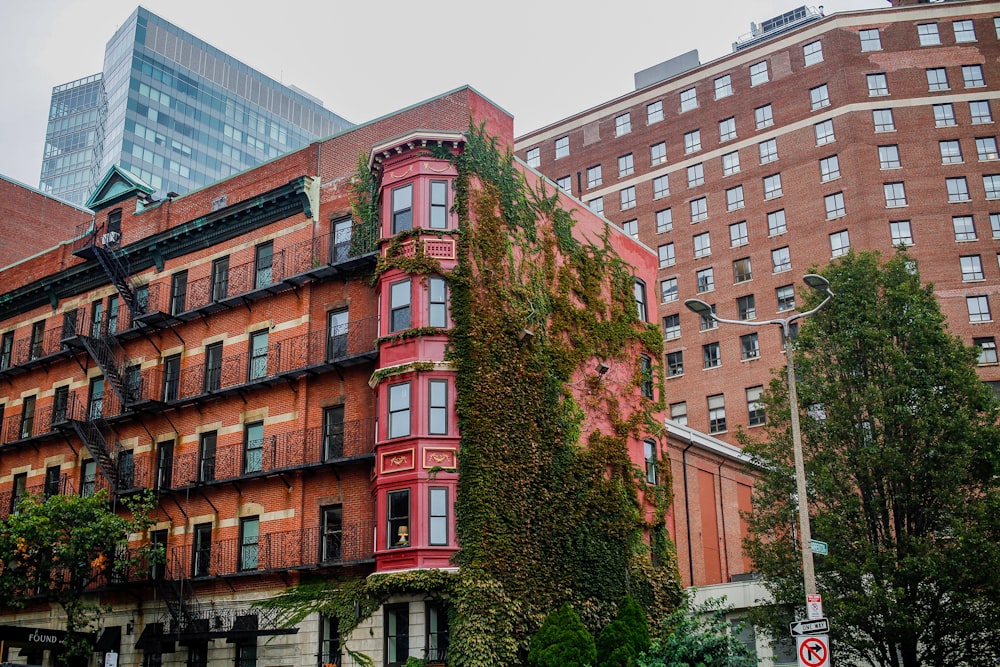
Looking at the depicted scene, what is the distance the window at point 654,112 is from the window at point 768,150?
9.20m

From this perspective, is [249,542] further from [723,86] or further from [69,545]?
[723,86]

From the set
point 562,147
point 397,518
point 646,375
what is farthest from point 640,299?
point 562,147

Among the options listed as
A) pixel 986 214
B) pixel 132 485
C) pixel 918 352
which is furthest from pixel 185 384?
pixel 986 214

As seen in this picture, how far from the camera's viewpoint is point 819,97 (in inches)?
2872

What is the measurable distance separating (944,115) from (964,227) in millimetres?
8161

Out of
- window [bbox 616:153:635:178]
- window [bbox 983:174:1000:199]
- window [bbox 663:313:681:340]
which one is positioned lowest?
window [bbox 663:313:681:340]

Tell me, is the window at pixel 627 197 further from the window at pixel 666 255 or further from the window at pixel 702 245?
the window at pixel 702 245

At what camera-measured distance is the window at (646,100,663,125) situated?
8094 cm

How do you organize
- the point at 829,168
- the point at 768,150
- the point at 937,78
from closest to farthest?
the point at 829,168
the point at 937,78
the point at 768,150

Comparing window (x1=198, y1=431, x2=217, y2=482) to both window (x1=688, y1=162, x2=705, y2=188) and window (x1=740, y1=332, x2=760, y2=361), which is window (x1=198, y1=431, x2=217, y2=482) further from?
window (x1=688, y1=162, x2=705, y2=188)

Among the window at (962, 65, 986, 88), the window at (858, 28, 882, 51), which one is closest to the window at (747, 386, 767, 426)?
the window at (858, 28, 882, 51)

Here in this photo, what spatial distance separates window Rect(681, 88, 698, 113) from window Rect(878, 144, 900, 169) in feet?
47.4

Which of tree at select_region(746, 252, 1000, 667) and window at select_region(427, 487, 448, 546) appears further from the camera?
window at select_region(427, 487, 448, 546)

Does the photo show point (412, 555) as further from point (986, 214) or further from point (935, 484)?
point (986, 214)
